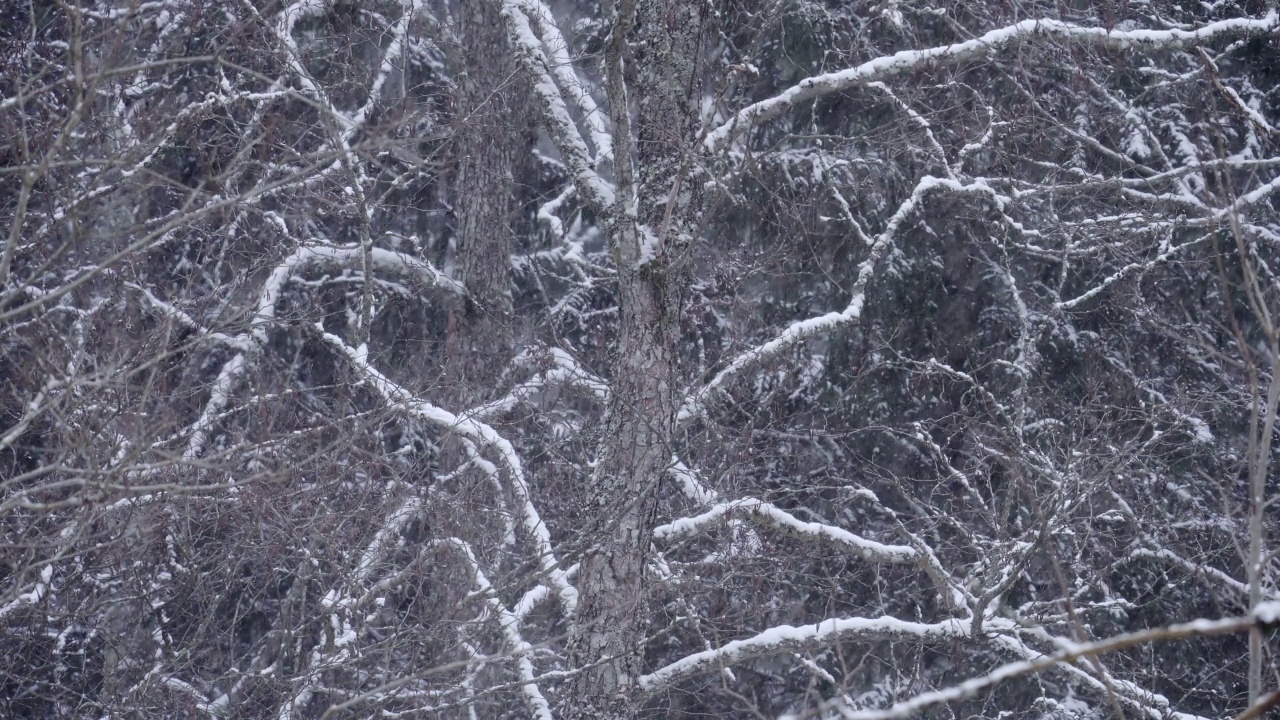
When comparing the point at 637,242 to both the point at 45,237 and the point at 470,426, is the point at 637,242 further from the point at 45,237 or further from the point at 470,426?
the point at 45,237

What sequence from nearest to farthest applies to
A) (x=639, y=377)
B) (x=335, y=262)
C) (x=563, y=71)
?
1. (x=639, y=377)
2. (x=563, y=71)
3. (x=335, y=262)

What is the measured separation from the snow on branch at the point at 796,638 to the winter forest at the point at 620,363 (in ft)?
0.10

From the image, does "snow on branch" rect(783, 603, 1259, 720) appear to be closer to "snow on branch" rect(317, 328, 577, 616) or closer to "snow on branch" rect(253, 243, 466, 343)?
"snow on branch" rect(317, 328, 577, 616)

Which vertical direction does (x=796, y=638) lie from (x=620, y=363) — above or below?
below

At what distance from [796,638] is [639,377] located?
1.74 metres

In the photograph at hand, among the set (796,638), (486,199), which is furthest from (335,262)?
(796,638)

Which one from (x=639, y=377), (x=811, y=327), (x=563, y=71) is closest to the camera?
(x=639, y=377)

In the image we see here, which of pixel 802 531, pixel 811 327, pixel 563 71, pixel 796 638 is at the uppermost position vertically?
pixel 563 71

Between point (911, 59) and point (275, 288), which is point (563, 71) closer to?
point (911, 59)

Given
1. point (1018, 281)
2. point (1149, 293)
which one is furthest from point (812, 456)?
point (1149, 293)

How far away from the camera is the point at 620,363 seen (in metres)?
5.96

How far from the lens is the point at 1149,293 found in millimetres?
10164

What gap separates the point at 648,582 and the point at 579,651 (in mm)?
517

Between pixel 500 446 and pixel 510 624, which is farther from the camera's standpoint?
pixel 500 446
